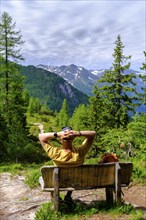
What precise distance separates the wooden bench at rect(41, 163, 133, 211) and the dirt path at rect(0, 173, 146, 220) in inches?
32.5

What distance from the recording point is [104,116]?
3150 centimetres

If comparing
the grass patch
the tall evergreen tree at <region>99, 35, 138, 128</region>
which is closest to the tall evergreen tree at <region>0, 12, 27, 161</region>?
the tall evergreen tree at <region>99, 35, 138, 128</region>

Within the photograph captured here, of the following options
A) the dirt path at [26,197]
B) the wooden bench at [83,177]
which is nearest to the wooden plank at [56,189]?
the wooden bench at [83,177]

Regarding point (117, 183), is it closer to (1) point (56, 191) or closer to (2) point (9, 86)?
(1) point (56, 191)

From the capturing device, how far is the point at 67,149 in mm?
8086

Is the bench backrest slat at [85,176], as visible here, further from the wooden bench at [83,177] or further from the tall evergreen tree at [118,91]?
the tall evergreen tree at [118,91]

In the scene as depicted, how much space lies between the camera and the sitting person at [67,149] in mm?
7892

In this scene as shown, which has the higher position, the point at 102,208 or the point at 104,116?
the point at 104,116

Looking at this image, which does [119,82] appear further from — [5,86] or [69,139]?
[69,139]

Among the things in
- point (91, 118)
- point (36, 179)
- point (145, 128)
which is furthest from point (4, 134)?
point (36, 179)

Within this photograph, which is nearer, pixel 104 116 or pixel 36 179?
pixel 36 179

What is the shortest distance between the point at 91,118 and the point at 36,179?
21112mm

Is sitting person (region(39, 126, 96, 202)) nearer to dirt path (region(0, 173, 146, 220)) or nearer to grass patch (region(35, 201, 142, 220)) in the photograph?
grass patch (region(35, 201, 142, 220))

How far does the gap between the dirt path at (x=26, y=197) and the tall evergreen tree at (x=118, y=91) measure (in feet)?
62.4
